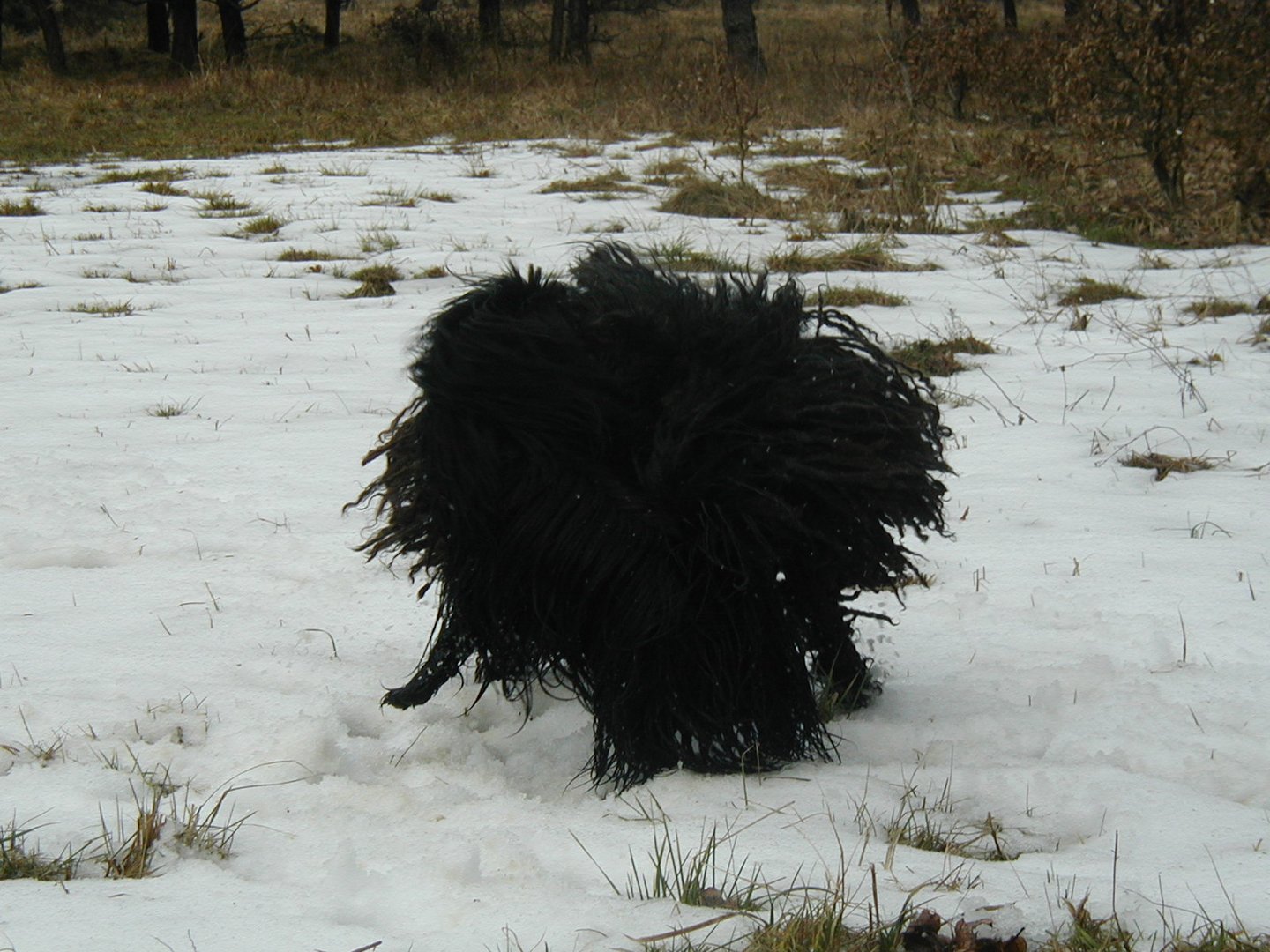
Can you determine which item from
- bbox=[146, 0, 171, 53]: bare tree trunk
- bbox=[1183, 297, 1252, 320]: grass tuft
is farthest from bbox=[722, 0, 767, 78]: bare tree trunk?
bbox=[146, 0, 171, 53]: bare tree trunk

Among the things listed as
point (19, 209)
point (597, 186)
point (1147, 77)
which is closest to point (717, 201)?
point (597, 186)

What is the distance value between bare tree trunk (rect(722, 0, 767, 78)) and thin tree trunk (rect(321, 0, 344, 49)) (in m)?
10.5

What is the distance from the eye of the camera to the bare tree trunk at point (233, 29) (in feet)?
68.8

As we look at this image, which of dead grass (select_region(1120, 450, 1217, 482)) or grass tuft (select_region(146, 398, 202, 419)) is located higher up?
grass tuft (select_region(146, 398, 202, 419))

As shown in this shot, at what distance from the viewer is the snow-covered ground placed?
6.25 feet

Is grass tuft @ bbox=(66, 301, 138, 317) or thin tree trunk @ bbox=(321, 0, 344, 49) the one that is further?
thin tree trunk @ bbox=(321, 0, 344, 49)

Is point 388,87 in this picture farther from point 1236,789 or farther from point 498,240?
point 1236,789

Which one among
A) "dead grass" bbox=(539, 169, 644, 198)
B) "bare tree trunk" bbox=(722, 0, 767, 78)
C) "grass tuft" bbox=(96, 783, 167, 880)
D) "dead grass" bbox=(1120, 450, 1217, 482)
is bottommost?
"grass tuft" bbox=(96, 783, 167, 880)

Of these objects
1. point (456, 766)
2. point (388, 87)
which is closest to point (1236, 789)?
point (456, 766)

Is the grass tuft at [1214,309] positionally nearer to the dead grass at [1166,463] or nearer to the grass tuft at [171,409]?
the dead grass at [1166,463]

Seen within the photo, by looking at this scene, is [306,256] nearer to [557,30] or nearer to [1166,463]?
[1166,463]

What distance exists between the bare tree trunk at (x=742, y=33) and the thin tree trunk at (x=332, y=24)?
34.4 feet

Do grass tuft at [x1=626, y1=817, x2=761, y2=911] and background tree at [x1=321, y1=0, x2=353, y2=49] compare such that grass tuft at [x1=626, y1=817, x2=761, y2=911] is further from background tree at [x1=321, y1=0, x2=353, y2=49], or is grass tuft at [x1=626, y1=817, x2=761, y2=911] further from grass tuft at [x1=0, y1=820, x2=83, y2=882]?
background tree at [x1=321, y1=0, x2=353, y2=49]

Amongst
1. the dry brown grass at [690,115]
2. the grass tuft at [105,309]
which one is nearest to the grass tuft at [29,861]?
the grass tuft at [105,309]
